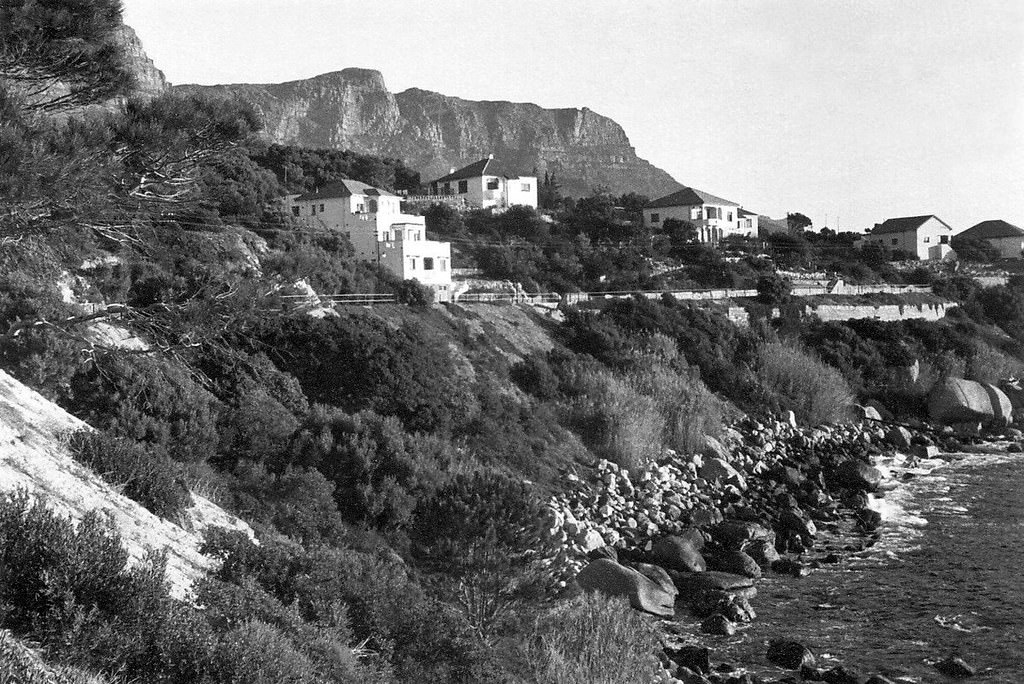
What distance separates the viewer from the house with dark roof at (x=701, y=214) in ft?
272

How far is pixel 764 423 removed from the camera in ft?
124

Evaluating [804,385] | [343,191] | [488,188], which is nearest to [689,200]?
[488,188]

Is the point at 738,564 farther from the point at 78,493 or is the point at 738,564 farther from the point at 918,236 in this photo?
the point at 918,236

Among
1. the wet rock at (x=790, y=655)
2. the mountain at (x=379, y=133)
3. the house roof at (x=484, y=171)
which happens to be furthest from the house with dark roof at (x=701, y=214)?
the mountain at (x=379, y=133)

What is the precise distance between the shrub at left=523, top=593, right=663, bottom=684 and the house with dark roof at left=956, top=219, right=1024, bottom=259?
94132 mm

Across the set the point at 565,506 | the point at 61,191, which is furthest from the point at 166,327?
the point at 565,506

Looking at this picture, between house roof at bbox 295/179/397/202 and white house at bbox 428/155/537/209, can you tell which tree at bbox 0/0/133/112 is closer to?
house roof at bbox 295/179/397/202

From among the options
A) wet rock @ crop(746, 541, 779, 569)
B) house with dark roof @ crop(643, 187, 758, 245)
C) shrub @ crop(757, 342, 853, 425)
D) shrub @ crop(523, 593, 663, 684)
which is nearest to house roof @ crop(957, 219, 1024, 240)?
house with dark roof @ crop(643, 187, 758, 245)

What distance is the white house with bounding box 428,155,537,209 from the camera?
259 ft

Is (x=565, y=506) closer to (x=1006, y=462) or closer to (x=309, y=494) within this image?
(x=309, y=494)

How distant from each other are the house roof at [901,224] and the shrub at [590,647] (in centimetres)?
8832

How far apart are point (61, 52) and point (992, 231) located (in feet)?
343

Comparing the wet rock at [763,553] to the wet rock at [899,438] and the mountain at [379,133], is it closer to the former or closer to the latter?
the wet rock at [899,438]

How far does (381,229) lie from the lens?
173 feet
